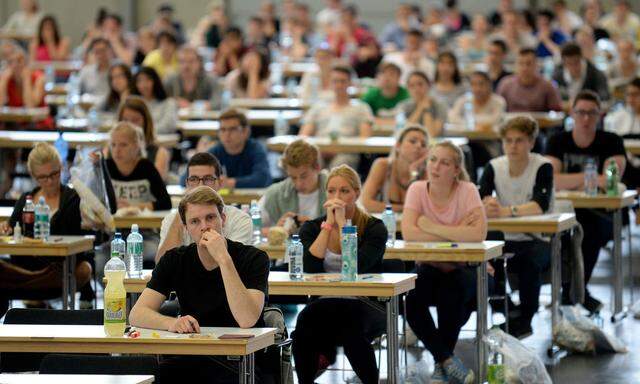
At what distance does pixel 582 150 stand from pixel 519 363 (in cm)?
272

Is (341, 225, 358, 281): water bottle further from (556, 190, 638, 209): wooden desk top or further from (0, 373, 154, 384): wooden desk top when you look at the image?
(556, 190, 638, 209): wooden desk top

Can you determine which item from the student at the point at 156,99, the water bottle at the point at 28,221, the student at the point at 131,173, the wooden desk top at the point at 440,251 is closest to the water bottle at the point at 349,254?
the wooden desk top at the point at 440,251

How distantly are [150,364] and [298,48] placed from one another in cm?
1485

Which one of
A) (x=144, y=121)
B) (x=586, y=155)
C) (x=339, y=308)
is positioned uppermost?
(x=144, y=121)

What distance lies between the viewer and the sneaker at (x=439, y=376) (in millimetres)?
7402

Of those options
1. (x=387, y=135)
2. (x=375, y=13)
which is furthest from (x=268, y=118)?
(x=375, y=13)

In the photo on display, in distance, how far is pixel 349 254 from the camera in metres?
6.69

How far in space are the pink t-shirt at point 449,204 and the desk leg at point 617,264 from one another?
5.26 ft

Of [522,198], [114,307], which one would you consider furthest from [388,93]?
[114,307]

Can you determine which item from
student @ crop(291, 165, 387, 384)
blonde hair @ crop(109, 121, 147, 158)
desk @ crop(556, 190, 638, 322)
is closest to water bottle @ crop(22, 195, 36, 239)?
blonde hair @ crop(109, 121, 147, 158)

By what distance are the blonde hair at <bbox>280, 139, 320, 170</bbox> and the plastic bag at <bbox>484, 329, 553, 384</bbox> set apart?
1.49 meters

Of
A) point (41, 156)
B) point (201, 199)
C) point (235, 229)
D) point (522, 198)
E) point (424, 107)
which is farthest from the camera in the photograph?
point (424, 107)

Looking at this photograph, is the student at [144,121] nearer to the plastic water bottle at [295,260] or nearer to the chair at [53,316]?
the plastic water bottle at [295,260]

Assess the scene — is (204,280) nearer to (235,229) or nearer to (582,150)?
(235,229)
